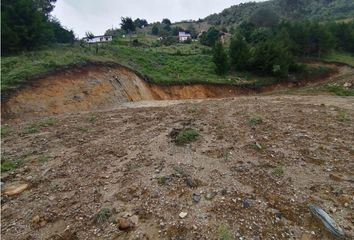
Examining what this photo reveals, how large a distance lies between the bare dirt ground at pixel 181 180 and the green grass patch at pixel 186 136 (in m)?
0.20

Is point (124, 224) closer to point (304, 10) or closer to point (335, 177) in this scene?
point (335, 177)

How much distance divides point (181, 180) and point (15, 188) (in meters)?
3.50

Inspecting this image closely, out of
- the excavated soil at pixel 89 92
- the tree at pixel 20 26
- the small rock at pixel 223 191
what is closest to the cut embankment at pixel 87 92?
the excavated soil at pixel 89 92

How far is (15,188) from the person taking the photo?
629 cm

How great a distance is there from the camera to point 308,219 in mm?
4895

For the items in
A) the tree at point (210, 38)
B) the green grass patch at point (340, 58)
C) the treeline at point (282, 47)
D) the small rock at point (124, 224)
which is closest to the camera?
the small rock at point (124, 224)

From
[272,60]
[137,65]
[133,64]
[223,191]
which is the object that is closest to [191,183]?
[223,191]

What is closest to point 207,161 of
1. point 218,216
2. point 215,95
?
point 218,216

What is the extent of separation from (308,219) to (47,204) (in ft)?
15.4

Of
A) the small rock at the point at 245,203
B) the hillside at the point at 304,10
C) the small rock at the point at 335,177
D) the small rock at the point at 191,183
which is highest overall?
the hillside at the point at 304,10

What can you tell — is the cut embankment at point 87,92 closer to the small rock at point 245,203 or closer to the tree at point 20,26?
the tree at point 20,26

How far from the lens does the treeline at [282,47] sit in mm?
27484

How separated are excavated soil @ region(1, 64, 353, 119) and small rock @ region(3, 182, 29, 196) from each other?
817cm

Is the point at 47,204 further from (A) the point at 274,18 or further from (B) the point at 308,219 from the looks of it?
(A) the point at 274,18
